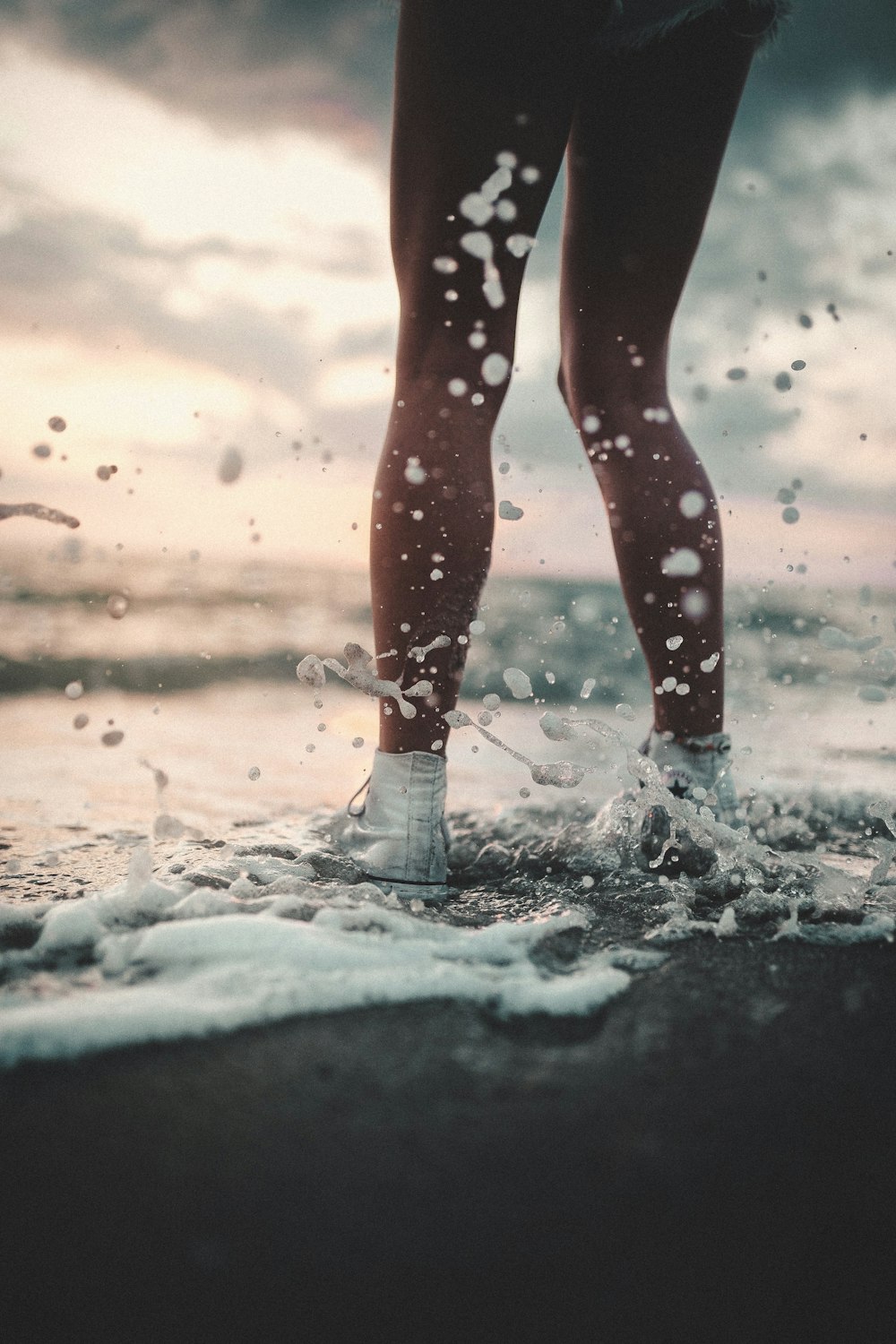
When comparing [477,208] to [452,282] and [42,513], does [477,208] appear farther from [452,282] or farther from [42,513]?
[42,513]

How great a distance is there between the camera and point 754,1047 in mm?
635

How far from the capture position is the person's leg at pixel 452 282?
98 centimetres

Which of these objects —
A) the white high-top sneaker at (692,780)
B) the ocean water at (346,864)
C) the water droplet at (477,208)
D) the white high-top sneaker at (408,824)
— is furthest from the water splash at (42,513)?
the white high-top sneaker at (692,780)

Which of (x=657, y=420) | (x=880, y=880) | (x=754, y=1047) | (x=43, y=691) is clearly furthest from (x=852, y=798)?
(x=43, y=691)

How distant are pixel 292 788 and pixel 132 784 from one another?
30cm

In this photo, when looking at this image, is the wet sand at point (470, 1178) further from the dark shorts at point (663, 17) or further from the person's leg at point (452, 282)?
the dark shorts at point (663, 17)

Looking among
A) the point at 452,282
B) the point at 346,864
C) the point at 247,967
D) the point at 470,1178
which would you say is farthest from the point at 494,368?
the point at 470,1178

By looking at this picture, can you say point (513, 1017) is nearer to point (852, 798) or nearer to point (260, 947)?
point (260, 947)

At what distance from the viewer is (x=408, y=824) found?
1.06 m

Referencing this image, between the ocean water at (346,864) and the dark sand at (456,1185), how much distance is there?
7cm

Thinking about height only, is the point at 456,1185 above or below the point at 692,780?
below

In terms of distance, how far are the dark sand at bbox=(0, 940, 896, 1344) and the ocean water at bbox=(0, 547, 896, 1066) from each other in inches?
2.7

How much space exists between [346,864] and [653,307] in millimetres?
909

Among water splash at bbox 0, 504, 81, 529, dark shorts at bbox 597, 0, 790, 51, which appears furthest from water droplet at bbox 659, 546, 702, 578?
water splash at bbox 0, 504, 81, 529
